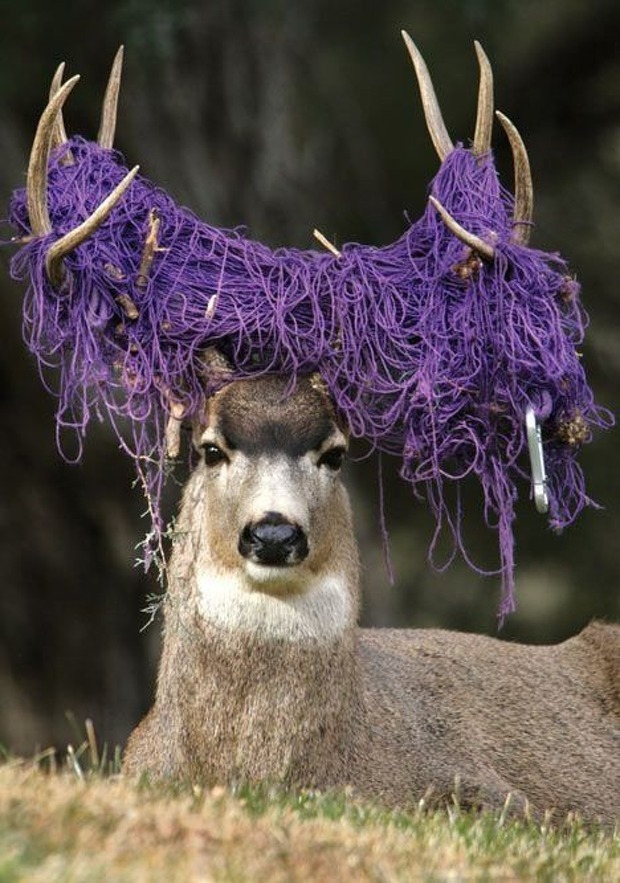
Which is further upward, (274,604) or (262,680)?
(274,604)

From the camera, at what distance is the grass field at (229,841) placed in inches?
185

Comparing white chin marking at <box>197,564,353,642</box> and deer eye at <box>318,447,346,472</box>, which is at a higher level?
deer eye at <box>318,447,346,472</box>

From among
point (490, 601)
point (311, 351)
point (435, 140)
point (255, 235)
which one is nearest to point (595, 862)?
point (311, 351)

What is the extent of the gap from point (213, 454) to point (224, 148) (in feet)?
23.6

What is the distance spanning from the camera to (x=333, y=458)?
25.4 feet

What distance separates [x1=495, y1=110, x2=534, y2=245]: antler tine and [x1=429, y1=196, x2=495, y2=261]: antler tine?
0.80 ft

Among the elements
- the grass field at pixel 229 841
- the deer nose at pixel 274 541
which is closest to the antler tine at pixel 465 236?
the deer nose at pixel 274 541

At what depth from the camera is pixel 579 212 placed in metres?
18.2

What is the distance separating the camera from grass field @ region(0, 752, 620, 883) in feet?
15.4

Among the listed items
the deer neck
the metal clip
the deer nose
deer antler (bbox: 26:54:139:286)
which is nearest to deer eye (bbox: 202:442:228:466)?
the deer neck

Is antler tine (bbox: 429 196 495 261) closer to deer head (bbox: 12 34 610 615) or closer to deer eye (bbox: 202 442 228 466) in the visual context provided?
deer head (bbox: 12 34 610 615)

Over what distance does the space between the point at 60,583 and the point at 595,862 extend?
918 centimetres

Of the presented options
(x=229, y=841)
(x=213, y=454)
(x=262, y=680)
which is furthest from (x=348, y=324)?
(x=229, y=841)

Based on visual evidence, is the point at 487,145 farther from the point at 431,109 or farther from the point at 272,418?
the point at 272,418
